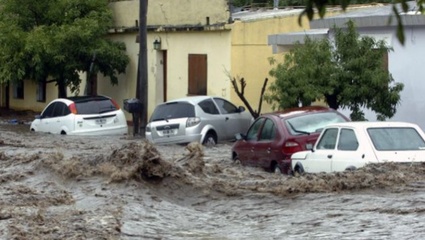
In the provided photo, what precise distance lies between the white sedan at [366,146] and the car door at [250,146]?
3257 mm

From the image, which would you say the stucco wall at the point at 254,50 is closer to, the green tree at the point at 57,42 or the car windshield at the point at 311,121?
the green tree at the point at 57,42

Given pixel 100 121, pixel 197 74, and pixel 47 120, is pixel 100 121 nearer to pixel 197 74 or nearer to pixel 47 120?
pixel 47 120

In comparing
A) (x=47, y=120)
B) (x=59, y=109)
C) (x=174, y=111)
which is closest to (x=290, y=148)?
(x=174, y=111)

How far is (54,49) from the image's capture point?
32.5m

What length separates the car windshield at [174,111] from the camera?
82.0 feet

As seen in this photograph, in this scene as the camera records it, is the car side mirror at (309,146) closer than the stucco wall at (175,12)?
Yes

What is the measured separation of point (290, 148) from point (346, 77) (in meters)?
3.86

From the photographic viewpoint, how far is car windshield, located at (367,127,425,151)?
14.6 m

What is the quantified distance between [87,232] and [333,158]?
17.7 feet

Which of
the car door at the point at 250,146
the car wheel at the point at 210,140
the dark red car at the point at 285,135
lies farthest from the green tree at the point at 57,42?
the dark red car at the point at 285,135

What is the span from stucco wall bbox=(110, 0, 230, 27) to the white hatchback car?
163 inches

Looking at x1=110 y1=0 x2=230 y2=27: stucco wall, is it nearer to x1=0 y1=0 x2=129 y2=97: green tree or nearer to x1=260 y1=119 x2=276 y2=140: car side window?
x1=0 y1=0 x2=129 y2=97: green tree

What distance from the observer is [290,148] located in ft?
57.1

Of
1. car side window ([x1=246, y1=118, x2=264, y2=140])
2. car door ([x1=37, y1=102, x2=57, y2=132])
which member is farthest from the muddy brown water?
car door ([x1=37, y1=102, x2=57, y2=132])
